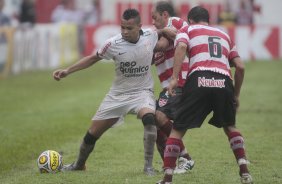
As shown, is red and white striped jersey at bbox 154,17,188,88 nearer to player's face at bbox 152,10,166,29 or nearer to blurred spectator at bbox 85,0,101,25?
player's face at bbox 152,10,166,29

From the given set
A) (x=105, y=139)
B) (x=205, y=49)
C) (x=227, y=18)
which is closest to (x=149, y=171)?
(x=205, y=49)

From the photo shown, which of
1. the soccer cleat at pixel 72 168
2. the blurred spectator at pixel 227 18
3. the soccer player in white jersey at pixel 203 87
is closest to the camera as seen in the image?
the soccer player in white jersey at pixel 203 87

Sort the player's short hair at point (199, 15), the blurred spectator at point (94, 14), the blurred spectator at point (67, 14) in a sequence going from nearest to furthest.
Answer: the player's short hair at point (199, 15)
the blurred spectator at point (67, 14)
the blurred spectator at point (94, 14)

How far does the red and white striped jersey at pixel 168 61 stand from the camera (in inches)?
417

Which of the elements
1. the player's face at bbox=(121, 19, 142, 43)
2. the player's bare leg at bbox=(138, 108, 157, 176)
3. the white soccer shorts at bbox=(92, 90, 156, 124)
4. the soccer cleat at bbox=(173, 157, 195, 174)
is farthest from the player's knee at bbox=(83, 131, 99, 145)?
the player's face at bbox=(121, 19, 142, 43)

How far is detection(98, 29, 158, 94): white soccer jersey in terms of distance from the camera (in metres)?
10.4

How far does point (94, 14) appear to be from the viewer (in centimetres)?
3703

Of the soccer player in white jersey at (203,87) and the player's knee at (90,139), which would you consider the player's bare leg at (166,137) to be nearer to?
the player's knee at (90,139)

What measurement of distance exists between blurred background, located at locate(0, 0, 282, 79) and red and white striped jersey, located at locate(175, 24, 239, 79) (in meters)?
17.8

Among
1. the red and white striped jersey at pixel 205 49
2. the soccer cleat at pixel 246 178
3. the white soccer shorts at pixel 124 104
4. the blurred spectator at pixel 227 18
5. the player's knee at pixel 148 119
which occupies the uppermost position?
the red and white striped jersey at pixel 205 49

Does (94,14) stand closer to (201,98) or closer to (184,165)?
(184,165)

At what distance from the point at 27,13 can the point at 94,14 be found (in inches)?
165

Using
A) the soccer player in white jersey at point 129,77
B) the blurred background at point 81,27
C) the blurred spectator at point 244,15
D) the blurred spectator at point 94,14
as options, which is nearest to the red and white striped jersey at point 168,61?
the soccer player in white jersey at point 129,77

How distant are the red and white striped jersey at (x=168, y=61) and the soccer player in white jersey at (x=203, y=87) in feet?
3.66
